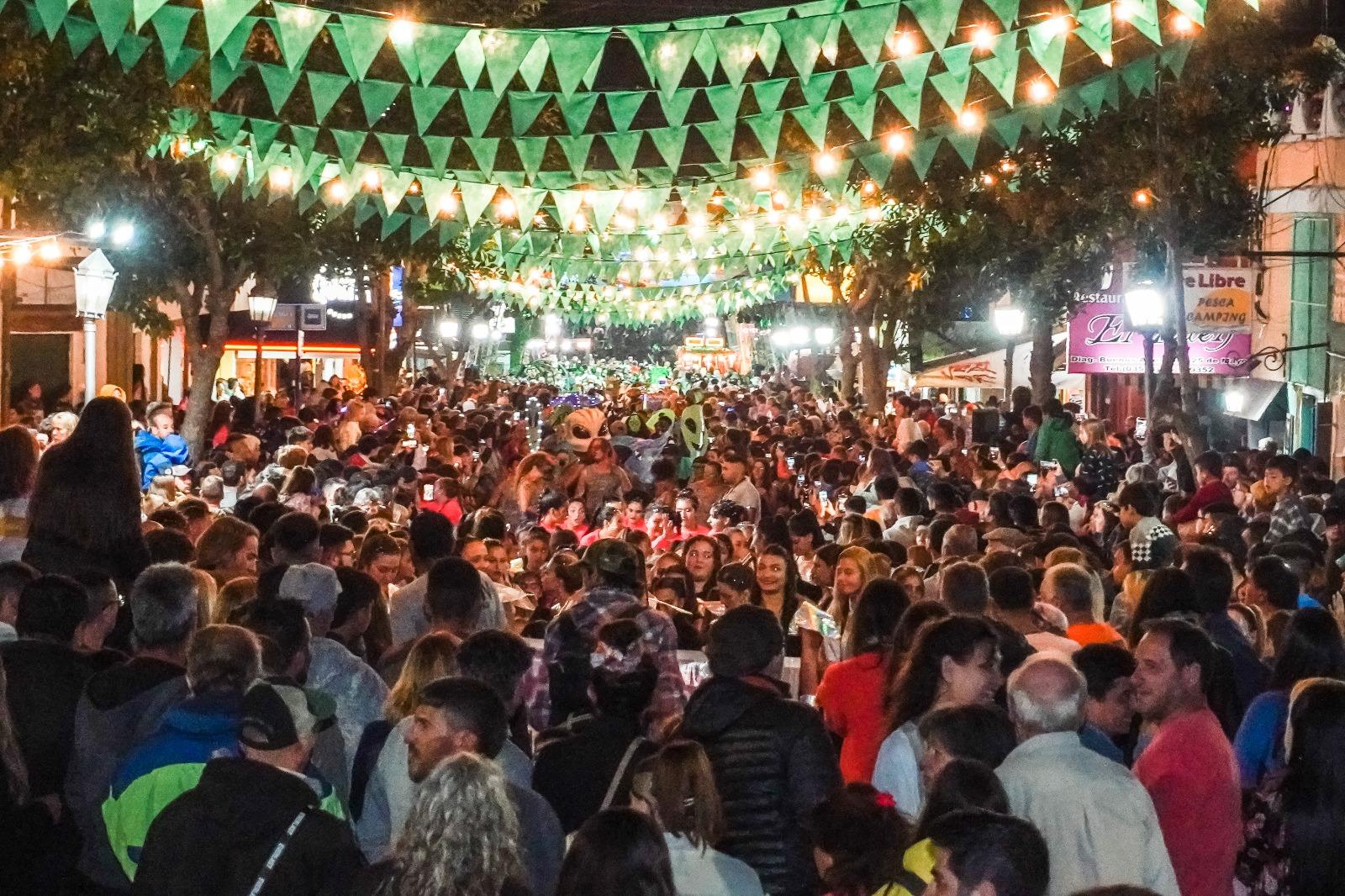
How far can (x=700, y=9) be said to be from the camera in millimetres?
21578

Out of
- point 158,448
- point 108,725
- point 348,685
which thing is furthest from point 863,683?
point 158,448

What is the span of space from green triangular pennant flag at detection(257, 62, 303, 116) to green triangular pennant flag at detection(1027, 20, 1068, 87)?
13.8 feet

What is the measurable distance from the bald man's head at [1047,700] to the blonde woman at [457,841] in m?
1.88

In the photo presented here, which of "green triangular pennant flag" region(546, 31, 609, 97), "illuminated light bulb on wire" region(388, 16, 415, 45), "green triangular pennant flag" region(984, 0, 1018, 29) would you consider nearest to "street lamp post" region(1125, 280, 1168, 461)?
"green triangular pennant flag" region(984, 0, 1018, 29)

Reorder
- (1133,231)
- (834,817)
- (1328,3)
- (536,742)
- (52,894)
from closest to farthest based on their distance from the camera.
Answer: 1. (834,817)
2. (52,894)
3. (536,742)
4. (1328,3)
5. (1133,231)

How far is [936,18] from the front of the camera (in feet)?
30.7

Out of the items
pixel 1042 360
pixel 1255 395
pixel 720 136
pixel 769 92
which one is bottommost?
pixel 1255 395

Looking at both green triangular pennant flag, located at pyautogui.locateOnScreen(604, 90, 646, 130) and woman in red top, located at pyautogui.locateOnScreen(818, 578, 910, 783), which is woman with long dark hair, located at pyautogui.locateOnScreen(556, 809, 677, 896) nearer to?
woman in red top, located at pyautogui.locateOnScreen(818, 578, 910, 783)

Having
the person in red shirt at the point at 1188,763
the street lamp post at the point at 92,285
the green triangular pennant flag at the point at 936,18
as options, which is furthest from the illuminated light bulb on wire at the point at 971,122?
the street lamp post at the point at 92,285

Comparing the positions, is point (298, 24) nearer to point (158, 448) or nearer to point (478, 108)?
point (478, 108)

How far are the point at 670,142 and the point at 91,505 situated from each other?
4.63 metres

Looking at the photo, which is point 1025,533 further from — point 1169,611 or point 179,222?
point 179,222

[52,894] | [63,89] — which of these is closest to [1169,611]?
[52,894]

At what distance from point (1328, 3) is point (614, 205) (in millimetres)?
5247
